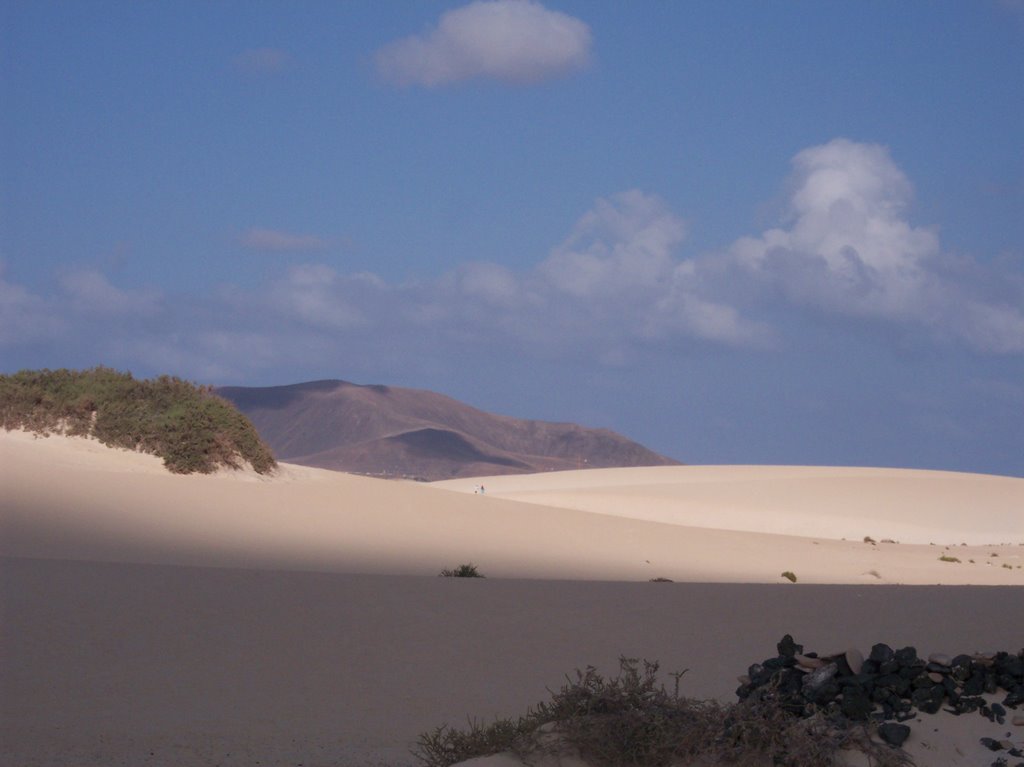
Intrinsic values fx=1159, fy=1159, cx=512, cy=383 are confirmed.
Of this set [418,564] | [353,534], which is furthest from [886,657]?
[353,534]

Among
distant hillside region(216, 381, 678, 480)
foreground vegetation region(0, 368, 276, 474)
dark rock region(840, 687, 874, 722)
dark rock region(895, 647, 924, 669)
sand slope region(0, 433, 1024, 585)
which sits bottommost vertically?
dark rock region(840, 687, 874, 722)

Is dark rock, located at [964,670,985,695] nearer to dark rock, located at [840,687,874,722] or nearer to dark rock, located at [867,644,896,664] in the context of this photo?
dark rock, located at [867,644,896,664]

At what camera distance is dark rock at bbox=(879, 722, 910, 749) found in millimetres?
6801

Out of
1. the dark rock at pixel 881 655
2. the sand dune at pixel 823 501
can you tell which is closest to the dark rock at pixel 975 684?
the dark rock at pixel 881 655

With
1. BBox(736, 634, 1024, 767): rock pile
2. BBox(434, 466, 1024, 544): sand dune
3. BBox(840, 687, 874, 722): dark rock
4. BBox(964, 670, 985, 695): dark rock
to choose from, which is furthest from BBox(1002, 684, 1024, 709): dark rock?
BBox(434, 466, 1024, 544): sand dune

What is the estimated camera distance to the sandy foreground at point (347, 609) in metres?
9.16

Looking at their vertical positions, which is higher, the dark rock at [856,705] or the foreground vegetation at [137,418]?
the foreground vegetation at [137,418]

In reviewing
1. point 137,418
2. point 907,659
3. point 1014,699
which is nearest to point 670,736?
point 907,659

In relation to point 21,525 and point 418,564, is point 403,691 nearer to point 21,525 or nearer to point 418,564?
point 418,564

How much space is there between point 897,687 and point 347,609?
8.13 metres

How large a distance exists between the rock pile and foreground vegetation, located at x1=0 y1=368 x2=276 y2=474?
2261 centimetres

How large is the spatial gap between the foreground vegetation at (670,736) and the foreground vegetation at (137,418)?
22.2 meters

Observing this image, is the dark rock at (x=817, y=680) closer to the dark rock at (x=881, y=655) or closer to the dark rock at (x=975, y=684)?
the dark rock at (x=881, y=655)

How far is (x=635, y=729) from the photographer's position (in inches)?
265
